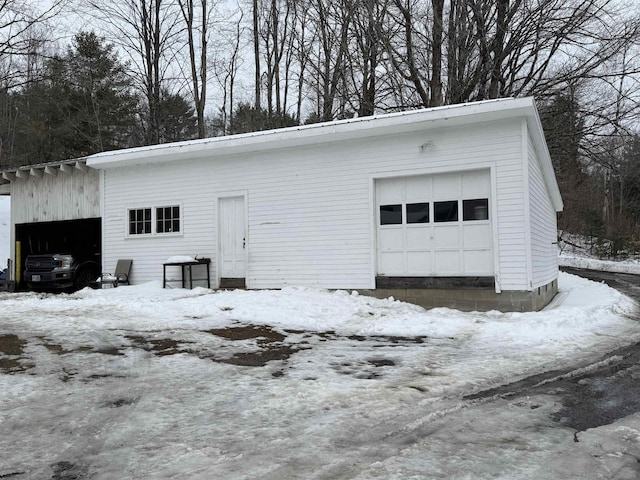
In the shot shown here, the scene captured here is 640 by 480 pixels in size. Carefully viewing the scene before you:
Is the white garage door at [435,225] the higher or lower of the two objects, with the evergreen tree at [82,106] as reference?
lower

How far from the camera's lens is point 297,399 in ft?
13.3

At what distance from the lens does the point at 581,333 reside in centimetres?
692

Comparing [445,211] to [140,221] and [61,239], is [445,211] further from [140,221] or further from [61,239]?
[61,239]

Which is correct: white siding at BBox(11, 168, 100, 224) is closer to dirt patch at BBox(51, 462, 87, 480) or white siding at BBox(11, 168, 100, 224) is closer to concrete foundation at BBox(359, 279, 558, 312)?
concrete foundation at BBox(359, 279, 558, 312)

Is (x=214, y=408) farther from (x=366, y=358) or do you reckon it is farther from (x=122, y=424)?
(x=366, y=358)

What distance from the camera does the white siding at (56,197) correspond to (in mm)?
13320

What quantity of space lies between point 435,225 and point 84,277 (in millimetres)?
9717

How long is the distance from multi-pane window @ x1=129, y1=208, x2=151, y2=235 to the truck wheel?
7.23 ft

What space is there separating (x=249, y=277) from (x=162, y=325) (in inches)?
144

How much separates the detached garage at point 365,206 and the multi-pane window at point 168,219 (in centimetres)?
2

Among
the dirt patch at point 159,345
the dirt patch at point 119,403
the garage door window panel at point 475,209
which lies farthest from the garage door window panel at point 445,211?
the dirt patch at point 119,403

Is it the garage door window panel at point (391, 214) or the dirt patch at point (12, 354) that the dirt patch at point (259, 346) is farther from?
the garage door window panel at point (391, 214)

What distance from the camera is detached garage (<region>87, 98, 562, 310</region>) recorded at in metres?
8.98

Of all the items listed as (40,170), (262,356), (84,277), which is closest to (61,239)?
(40,170)
